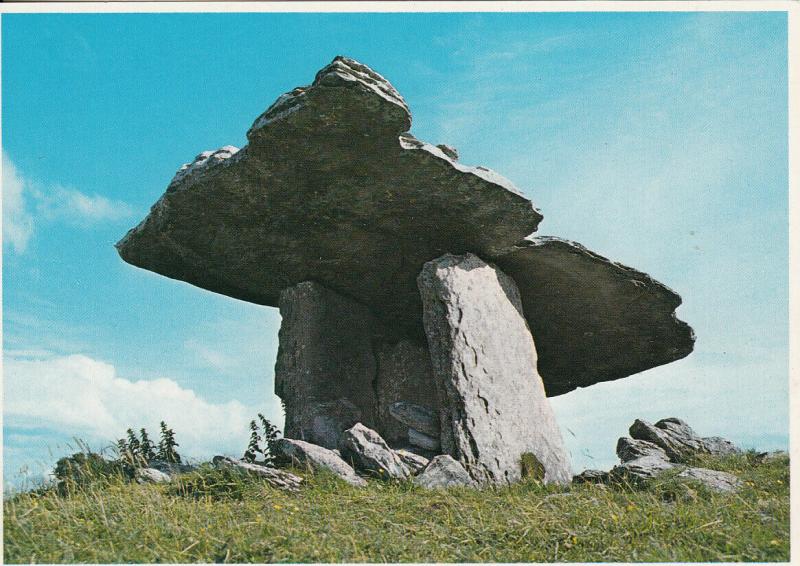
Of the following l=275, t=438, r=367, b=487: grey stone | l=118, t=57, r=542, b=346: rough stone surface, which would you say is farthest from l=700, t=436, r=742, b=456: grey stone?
l=275, t=438, r=367, b=487: grey stone

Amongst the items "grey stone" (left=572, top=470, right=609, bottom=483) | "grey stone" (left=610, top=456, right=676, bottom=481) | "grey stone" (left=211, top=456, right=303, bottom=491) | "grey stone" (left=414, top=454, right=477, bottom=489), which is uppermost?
"grey stone" (left=610, top=456, right=676, bottom=481)

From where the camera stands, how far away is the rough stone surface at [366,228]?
9375 millimetres

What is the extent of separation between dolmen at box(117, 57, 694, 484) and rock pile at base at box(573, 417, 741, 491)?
913 mm

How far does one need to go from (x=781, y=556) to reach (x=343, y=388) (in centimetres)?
711

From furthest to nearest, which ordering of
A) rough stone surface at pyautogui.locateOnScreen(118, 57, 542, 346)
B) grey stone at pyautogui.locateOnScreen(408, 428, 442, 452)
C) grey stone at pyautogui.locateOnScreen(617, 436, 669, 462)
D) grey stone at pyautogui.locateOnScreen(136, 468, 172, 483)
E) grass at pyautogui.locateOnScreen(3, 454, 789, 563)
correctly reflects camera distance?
grey stone at pyautogui.locateOnScreen(617, 436, 669, 462)
grey stone at pyautogui.locateOnScreen(408, 428, 442, 452)
rough stone surface at pyautogui.locateOnScreen(118, 57, 542, 346)
grey stone at pyautogui.locateOnScreen(136, 468, 172, 483)
grass at pyautogui.locateOnScreen(3, 454, 789, 563)

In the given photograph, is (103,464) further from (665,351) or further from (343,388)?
(665,351)

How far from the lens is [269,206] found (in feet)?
35.4

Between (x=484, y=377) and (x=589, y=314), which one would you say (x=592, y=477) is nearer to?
(x=484, y=377)

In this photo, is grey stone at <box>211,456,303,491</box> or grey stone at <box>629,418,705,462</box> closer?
grey stone at <box>211,456,303,491</box>

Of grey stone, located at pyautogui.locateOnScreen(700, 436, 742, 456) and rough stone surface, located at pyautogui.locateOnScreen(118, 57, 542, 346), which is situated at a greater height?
rough stone surface, located at pyautogui.locateOnScreen(118, 57, 542, 346)

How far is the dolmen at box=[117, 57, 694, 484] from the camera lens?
Result: 9.65 meters

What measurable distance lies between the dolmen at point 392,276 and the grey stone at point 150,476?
2.47 m

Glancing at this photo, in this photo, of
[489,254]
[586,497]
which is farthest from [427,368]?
[586,497]

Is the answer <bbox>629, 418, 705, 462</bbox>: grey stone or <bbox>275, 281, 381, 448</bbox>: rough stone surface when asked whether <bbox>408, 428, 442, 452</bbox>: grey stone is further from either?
<bbox>629, 418, 705, 462</bbox>: grey stone
